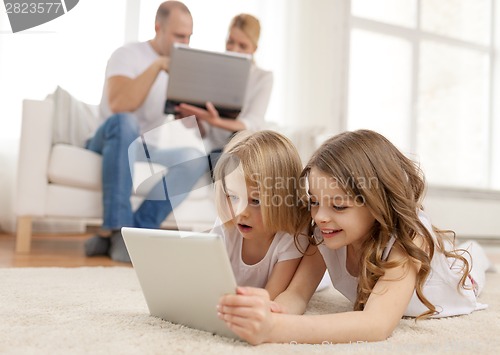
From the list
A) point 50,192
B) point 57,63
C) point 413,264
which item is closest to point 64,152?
point 50,192

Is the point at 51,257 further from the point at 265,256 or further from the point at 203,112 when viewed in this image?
the point at 265,256

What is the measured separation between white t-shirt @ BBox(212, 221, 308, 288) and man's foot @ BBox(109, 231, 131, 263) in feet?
2.90

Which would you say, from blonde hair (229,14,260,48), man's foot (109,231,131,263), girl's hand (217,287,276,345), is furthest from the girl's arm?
blonde hair (229,14,260,48)

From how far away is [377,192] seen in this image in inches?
31.2

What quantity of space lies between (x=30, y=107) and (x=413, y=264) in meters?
1.47

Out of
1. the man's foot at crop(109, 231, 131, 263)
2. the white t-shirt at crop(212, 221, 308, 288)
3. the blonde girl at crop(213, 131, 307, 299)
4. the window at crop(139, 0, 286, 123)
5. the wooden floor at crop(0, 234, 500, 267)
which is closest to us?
the blonde girl at crop(213, 131, 307, 299)

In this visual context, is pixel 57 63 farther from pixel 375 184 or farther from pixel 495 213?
pixel 495 213

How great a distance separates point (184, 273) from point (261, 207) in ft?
0.52

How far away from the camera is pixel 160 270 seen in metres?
0.74

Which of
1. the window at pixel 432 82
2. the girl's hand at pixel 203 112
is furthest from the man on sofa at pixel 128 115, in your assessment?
the window at pixel 432 82

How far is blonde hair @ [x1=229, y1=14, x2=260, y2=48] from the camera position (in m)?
2.38

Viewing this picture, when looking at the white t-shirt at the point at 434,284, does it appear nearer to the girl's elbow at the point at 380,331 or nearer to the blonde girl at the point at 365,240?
the blonde girl at the point at 365,240

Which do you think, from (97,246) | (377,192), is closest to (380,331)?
(377,192)

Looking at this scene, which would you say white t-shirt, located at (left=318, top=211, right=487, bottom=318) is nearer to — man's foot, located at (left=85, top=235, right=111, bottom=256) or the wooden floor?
the wooden floor
